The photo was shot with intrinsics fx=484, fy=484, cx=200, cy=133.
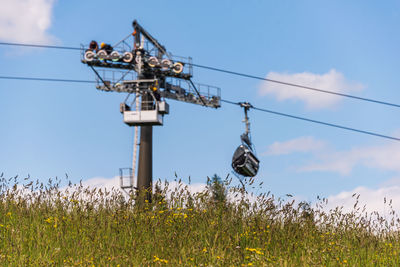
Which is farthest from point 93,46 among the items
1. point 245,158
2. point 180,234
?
point 180,234

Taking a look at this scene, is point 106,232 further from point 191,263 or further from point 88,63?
point 88,63

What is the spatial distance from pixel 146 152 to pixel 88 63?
6862mm

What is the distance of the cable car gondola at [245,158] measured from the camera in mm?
20027

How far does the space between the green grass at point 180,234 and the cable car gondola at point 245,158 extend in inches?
428

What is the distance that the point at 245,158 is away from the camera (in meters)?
20.0

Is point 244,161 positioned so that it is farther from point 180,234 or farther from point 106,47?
point 106,47

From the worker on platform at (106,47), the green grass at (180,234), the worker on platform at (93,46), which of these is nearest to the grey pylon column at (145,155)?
the worker on platform at (106,47)

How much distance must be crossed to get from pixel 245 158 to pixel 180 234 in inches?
497

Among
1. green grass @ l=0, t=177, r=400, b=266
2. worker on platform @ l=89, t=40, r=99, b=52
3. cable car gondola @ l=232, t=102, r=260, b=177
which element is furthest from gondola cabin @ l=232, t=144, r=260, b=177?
worker on platform @ l=89, t=40, r=99, b=52

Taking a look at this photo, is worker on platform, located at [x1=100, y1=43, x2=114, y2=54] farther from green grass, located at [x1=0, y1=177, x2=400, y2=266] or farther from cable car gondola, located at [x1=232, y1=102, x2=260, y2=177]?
green grass, located at [x1=0, y1=177, x2=400, y2=266]

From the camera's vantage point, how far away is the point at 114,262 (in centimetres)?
655

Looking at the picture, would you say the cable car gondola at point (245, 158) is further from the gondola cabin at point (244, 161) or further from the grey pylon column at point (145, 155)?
the grey pylon column at point (145, 155)

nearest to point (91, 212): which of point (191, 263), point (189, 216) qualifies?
point (189, 216)

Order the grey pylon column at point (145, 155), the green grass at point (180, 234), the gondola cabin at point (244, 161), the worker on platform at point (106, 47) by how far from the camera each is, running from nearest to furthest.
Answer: the green grass at point (180, 234) → the gondola cabin at point (244, 161) → the worker on platform at point (106, 47) → the grey pylon column at point (145, 155)
